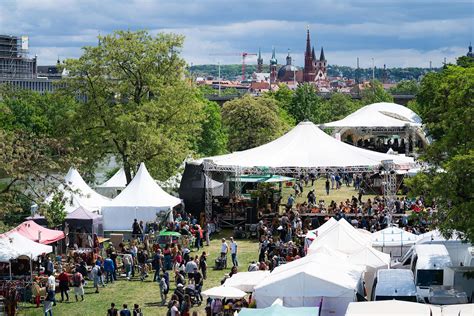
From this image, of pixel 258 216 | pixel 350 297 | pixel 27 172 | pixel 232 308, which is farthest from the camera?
pixel 258 216

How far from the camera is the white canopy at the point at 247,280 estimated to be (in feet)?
75.1

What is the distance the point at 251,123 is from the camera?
7562cm

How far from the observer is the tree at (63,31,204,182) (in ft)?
152

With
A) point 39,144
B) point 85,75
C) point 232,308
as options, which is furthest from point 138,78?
point 232,308

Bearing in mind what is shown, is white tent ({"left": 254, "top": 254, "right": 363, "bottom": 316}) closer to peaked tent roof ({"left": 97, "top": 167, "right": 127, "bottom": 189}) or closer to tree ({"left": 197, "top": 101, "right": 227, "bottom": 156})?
peaked tent roof ({"left": 97, "top": 167, "right": 127, "bottom": 189})

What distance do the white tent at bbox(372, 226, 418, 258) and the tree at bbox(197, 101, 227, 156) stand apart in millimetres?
48451

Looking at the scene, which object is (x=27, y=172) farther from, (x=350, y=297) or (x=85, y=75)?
(x=85, y=75)

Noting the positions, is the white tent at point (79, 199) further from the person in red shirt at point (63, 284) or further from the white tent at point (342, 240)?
the white tent at point (342, 240)

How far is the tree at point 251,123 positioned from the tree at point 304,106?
2212 cm

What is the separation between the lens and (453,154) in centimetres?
2506

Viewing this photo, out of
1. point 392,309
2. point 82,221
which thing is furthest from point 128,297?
point 392,309

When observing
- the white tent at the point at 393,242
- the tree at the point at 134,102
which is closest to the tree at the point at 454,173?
the white tent at the point at 393,242

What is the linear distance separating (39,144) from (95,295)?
4.48 meters

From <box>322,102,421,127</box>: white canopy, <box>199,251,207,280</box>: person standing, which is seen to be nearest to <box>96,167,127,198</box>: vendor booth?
<box>199,251,207,280</box>: person standing
